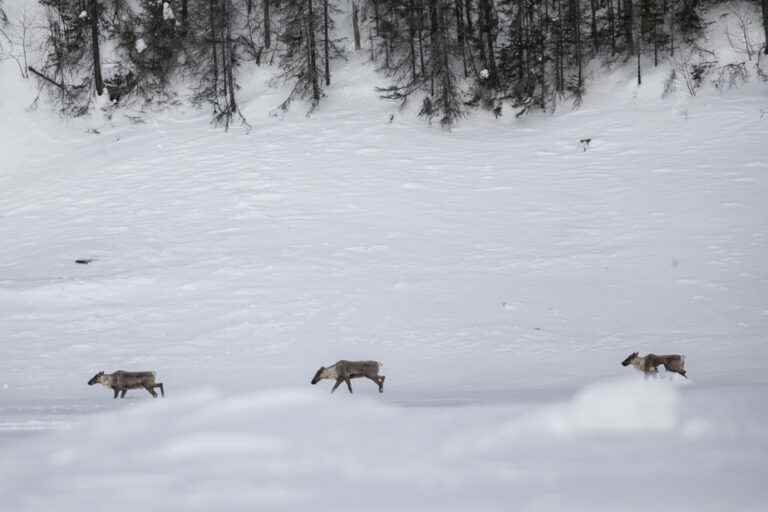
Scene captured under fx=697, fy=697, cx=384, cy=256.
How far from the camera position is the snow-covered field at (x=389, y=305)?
488 centimetres

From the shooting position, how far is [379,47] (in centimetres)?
3506

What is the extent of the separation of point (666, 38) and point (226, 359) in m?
26.6

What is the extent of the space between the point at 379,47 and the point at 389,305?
76.3ft

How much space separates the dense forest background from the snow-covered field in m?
1.48

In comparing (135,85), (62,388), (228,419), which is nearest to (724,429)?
(228,419)

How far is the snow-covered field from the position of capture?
488 cm

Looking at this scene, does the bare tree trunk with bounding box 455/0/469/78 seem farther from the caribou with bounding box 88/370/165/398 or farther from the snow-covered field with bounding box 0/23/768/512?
the caribou with bounding box 88/370/165/398

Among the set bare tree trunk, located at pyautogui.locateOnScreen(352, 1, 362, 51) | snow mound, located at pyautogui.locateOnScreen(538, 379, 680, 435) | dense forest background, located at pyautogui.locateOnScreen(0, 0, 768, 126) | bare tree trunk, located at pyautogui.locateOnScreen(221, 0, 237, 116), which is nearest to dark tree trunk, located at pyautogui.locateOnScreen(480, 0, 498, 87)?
dense forest background, located at pyautogui.locateOnScreen(0, 0, 768, 126)

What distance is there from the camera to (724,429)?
5332 mm

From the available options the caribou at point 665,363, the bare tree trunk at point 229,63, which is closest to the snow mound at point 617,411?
the caribou at point 665,363

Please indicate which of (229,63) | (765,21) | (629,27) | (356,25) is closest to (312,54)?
(229,63)

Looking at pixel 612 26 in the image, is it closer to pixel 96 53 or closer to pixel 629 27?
pixel 629 27

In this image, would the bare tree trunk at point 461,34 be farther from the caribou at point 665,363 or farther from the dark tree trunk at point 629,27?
the caribou at point 665,363

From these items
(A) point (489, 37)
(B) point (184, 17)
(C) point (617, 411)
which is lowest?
(C) point (617, 411)
